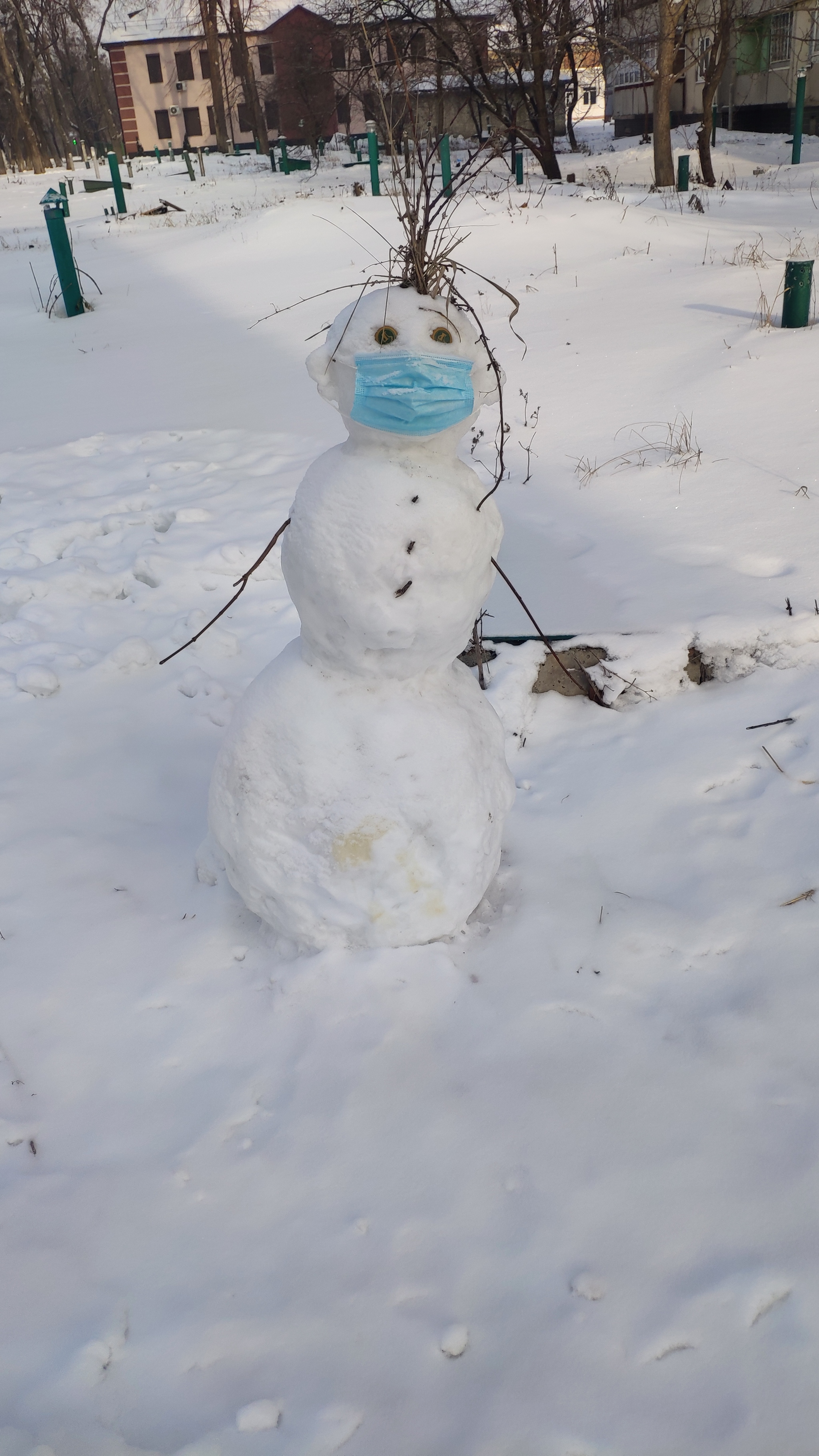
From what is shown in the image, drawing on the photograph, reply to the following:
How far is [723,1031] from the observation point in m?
1.85

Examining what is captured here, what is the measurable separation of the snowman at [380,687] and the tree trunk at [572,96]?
670 inches

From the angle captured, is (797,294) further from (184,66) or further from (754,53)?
(184,66)

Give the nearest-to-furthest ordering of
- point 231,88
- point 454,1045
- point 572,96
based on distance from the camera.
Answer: point 454,1045, point 572,96, point 231,88

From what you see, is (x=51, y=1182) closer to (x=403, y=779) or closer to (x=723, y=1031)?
(x=403, y=779)

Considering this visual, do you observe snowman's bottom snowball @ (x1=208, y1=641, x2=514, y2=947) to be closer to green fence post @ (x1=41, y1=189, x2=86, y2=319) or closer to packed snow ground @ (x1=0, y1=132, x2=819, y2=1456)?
packed snow ground @ (x1=0, y1=132, x2=819, y2=1456)

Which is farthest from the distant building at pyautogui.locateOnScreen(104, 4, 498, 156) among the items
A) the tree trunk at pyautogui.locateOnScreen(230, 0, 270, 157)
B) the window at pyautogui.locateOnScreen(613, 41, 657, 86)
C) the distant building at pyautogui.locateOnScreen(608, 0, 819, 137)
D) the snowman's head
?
the snowman's head

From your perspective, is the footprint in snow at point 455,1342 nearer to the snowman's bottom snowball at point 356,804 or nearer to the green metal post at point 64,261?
the snowman's bottom snowball at point 356,804

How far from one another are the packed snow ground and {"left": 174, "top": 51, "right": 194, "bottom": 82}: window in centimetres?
4109

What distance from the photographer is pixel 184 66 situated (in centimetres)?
3647

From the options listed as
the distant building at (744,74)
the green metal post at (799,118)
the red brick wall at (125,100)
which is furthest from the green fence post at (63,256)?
the red brick wall at (125,100)

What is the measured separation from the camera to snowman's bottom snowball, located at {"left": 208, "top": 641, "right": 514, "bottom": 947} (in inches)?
74.5

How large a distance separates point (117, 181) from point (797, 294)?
13656 mm

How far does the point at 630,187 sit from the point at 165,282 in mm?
7943

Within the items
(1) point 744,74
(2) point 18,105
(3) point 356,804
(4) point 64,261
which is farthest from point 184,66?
(3) point 356,804
